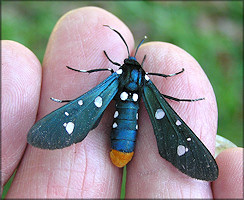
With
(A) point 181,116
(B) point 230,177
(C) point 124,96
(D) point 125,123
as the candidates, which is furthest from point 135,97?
(B) point 230,177

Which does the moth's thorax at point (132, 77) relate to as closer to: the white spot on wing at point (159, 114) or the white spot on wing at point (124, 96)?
the white spot on wing at point (124, 96)

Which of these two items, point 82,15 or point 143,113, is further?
point 82,15

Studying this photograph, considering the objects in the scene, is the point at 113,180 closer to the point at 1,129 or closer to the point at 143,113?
the point at 143,113

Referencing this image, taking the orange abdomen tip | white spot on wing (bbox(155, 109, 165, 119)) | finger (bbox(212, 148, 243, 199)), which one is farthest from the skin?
white spot on wing (bbox(155, 109, 165, 119))

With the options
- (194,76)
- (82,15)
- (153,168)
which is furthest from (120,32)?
(153,168)

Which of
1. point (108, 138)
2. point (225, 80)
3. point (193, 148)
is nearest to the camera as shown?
point (193, 148)

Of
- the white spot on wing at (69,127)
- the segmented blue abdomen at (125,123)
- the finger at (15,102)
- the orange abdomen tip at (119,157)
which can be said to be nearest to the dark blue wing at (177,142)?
the segmented blue abdomen at (125,123)

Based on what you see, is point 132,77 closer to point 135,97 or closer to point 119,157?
point 135,97
